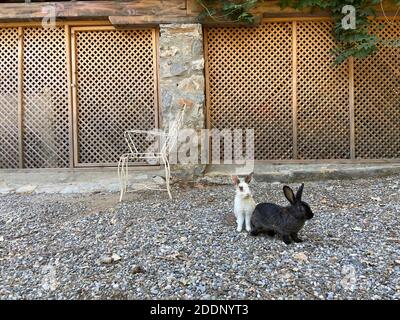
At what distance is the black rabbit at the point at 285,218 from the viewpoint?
232 cm

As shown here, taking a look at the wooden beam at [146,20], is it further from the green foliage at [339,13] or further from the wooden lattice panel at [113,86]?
the wooden lattice panel at [113,86]

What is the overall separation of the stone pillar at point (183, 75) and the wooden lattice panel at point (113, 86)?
1.67ft


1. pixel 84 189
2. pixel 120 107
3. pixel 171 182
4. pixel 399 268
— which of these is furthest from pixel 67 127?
pixel 399 268

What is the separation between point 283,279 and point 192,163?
103 inches

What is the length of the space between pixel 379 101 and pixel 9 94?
5.06 m

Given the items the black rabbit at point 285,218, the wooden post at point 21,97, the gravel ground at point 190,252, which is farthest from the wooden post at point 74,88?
the black rabbit at point 285,218

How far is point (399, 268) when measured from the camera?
2070mm

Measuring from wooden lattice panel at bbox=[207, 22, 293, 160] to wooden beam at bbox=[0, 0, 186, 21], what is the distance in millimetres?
676

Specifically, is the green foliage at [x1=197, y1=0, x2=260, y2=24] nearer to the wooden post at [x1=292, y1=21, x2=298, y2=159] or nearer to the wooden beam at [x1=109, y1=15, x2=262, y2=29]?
the wooden beam at [x1=109, y1=15, x2=262, y2=29]

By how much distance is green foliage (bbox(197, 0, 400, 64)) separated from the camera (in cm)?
436

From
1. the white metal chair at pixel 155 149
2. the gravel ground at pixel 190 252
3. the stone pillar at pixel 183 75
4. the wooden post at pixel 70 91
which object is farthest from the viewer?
the wooden post at pixel 70 91

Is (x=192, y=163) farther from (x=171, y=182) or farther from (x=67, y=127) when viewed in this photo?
(x=67, y=127)

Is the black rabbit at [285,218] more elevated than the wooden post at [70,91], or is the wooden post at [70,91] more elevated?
the wooden post at [70,91]

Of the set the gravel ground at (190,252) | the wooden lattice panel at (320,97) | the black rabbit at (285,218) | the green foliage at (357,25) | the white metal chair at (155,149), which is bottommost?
the gravel ground at (190,252)
